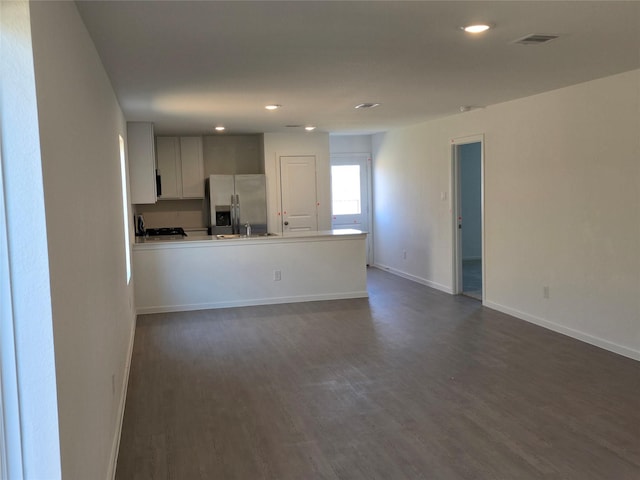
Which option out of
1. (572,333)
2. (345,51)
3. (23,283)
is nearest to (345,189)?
(572,333)

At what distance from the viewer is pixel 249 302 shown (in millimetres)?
6980

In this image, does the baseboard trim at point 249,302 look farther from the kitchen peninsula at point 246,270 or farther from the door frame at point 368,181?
the door frame at point 368,181

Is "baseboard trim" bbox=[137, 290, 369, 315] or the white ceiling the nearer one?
the white ceiling

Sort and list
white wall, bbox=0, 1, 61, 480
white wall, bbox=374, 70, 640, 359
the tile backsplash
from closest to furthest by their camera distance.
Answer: white wall, bbox=0, 1, 61, 480, white wall, bbox=374, 70, 640, 359, the tile backsplash

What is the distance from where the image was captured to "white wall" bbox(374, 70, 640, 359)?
14.9ft

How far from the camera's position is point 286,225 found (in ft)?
28.8

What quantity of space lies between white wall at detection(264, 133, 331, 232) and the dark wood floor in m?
3.04

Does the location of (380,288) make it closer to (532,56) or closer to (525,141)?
(525,141)

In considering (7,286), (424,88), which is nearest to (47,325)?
(7,286)

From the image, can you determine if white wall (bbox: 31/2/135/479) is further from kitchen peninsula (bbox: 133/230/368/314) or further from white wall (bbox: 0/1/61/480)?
kitchen peninsula (bbox: 133/230/368/314)

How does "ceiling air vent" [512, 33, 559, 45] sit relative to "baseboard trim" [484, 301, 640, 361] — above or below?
above

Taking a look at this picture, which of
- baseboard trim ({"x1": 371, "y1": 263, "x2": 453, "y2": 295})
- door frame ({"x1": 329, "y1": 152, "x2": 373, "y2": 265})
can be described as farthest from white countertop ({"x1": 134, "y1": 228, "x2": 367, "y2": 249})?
door frame ({"x1": 329, "y1": 152, "x2": 373, "y2": 265})

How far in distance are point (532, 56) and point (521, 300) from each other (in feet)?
9.52

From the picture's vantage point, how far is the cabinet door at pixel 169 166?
853 cm
